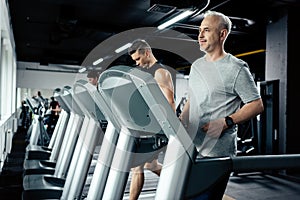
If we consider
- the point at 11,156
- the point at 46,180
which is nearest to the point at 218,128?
the point at 46,180

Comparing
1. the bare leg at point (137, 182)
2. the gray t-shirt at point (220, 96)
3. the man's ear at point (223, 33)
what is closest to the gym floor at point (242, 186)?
the bare leg at point (137, 182)

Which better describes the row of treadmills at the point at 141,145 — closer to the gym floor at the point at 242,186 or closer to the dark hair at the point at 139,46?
the dark hair at the point at 139,46

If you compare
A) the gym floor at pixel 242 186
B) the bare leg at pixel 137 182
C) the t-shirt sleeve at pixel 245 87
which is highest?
the t-shirt sleeve at pixel 245 87

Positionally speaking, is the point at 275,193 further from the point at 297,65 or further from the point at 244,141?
the point at 297,65

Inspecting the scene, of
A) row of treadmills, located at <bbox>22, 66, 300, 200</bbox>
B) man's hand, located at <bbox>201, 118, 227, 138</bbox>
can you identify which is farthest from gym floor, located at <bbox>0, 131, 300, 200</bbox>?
man's hand, located at <bbox>201, 118, 227, 138</bbox>

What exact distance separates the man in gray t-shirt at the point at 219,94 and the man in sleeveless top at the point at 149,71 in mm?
595

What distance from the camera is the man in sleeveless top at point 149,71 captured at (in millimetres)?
2449

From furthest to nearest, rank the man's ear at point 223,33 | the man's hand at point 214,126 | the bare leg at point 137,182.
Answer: the bare leg at point 137,182
the man's ear at point 223,33
the man's hand at point 214,126

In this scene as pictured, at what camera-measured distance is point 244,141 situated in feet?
17.9

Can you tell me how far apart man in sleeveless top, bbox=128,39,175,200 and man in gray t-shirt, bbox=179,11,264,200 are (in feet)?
1.95

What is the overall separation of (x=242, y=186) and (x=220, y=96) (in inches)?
123

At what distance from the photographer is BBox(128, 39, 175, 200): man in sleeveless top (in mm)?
2449

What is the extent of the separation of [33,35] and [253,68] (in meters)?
6.79

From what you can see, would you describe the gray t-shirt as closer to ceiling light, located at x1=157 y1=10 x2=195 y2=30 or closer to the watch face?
the watch face
